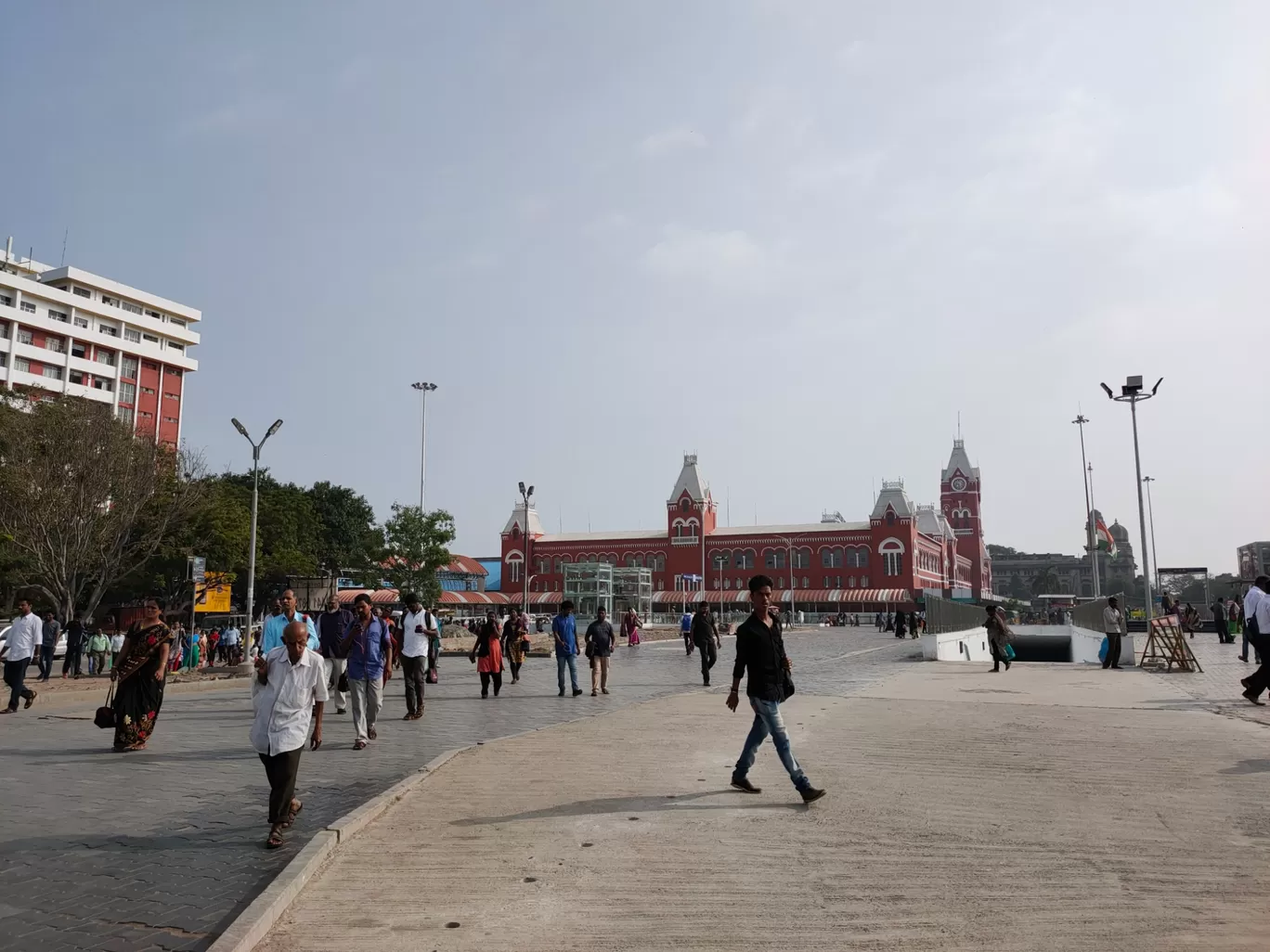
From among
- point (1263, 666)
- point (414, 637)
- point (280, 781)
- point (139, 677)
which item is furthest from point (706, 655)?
point (280, 781)

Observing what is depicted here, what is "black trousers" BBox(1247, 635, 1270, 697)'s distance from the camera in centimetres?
1180

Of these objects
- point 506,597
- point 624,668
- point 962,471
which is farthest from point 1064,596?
point 624,668

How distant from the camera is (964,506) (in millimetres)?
100938

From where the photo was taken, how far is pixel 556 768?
8.09m

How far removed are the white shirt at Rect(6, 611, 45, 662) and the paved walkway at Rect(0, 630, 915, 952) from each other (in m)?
0.90

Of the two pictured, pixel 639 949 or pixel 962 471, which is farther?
pixel 962 471

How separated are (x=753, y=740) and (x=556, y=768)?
6.74ft

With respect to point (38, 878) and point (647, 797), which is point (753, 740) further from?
point (38, 878)

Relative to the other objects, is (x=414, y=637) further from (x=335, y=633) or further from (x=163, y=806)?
(x=163, y=806)

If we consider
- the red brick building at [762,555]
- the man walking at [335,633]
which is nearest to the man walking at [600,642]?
the man walking at [335,633]

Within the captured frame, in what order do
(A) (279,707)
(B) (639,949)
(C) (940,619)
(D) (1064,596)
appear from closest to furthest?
(B) (639,949)
(A) (279,707)
(C) (940,619)
(D) (1064,596)

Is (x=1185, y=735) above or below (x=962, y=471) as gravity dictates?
below

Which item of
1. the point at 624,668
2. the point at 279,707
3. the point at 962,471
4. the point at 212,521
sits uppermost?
the point at 962,471

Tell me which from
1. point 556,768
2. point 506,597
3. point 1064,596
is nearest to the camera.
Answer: point 556,768
